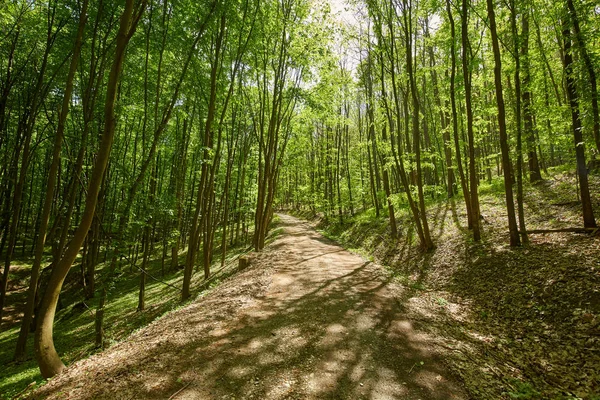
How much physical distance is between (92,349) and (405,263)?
11273mm

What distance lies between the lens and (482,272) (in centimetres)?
820

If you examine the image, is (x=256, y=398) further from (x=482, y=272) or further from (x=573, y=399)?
(x=482, y=272)

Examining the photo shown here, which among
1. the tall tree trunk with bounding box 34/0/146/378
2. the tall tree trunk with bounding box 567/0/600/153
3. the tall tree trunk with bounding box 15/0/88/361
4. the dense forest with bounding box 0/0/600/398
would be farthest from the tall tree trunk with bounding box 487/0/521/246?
the tall tree trunk with bounding box 15/0/88/361

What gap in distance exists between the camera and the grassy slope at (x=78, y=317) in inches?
309

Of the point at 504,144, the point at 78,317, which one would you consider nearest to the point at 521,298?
the point at 504,144

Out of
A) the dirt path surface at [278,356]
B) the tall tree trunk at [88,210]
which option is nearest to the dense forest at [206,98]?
the tall tree trunk at [88,210]

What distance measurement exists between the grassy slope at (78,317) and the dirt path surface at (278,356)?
4.24 feet

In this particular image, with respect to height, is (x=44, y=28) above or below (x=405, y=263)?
above

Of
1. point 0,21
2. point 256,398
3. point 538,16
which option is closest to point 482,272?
point 256,398

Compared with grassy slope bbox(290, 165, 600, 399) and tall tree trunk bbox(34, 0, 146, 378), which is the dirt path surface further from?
grassy slope bbox(290, 165, 600, 399)

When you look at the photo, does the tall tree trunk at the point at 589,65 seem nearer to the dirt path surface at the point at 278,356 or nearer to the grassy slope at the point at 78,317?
the dirt path surface at the point at 278,356

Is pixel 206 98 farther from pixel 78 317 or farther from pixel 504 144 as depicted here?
pixel 78 317

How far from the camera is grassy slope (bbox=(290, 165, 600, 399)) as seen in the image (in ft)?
14.1

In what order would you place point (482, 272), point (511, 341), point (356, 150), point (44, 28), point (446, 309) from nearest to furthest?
point (511, 341)
point (446, 309)
point (482, 272)
point (44, 28)
point (356, 150)
